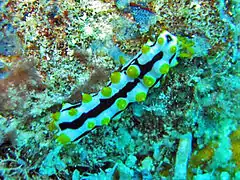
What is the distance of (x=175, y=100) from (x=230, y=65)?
32.2 inches

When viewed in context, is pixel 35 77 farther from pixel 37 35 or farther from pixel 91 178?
pixel 91 178

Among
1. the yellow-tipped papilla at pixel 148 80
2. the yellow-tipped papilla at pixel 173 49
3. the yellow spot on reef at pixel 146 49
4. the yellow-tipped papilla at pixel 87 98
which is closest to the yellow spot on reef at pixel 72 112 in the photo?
the yellow-tipped papilla at pixel 87 98

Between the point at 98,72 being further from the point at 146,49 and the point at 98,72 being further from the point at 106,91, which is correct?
the point at 146,49

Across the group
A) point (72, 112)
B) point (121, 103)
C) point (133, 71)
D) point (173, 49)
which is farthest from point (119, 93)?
point (173, 49)

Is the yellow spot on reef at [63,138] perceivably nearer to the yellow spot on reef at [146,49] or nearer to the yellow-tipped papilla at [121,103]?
the yellow-tipped papilla at [121,103]

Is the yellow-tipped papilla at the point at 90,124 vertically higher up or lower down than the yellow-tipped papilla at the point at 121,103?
lower down

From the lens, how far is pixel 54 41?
117 inches

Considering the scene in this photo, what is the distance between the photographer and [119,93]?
2.78 metres

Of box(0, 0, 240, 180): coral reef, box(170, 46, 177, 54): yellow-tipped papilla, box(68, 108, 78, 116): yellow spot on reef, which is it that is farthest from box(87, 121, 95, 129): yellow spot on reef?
box(170, 46, 177, 54): yellow-tipped papilla

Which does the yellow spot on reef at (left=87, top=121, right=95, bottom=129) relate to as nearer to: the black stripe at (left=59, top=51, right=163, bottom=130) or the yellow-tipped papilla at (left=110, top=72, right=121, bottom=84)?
the black stripe at (left=59, top=51, right=163, bottom=130)

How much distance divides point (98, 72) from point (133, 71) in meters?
0.52

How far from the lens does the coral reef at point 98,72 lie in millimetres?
2943

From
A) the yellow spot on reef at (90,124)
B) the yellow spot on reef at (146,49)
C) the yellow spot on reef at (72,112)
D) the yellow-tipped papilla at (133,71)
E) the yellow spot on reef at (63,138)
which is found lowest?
the yellow spot on reef at (63,138)

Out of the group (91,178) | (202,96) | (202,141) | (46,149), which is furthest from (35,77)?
(202,141)
